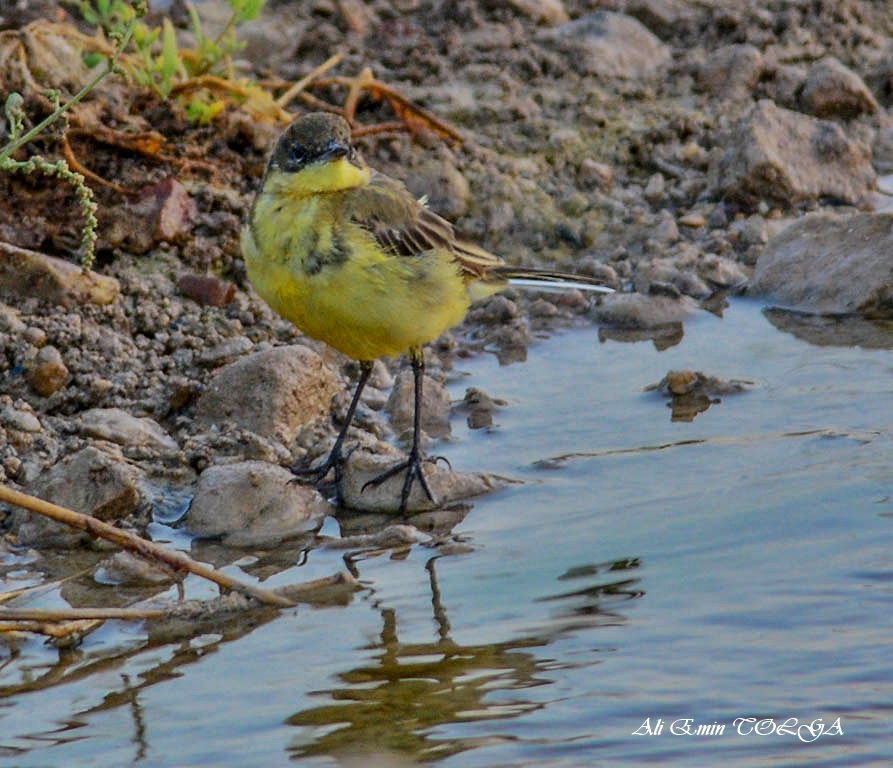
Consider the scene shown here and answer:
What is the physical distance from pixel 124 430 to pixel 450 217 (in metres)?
3.24

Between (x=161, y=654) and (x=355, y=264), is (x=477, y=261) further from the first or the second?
(x=161, y=654)

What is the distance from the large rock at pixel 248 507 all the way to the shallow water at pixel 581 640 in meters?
0.20

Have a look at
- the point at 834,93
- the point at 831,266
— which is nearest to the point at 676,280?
the point at 831,266

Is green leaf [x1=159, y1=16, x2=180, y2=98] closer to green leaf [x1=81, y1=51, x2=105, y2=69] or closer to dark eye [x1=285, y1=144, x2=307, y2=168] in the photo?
green leaf [x1=81, y1=51, x2=105, y2=69]

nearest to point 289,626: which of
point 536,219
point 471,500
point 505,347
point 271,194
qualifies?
point 471,500

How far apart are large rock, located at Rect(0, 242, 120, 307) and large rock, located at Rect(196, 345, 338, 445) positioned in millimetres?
921

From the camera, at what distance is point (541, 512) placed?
640cm

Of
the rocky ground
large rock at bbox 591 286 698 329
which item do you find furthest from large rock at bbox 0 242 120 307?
large rock at bbox 591 286 698 329

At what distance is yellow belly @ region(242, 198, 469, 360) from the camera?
6223 millimetres

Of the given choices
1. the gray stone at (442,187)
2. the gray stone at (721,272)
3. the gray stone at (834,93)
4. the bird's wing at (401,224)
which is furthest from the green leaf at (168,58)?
the gray stone at (834,93)

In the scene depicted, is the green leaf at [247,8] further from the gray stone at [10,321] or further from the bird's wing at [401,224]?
the gray stone at [10,321]

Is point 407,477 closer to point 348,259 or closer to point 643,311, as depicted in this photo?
point 348,259

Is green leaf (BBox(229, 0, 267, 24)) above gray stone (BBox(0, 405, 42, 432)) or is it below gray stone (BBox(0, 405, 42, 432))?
above

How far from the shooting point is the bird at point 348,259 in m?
6.25
